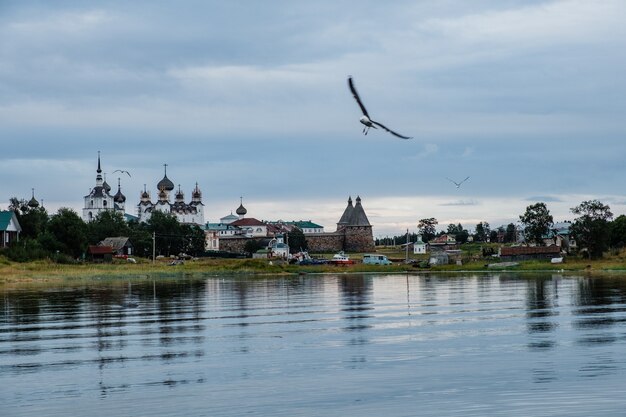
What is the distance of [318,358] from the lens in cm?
2756

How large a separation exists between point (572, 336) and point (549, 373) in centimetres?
807

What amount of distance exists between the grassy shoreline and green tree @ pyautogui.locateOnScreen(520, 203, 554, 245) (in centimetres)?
2042

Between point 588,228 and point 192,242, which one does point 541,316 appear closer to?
point 588,228

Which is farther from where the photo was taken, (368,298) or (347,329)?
(368,298)

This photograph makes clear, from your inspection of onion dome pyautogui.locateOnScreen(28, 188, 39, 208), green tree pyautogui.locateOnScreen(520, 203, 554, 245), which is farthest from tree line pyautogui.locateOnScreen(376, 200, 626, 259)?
onion dome pyautogui.locateOnScreen(28, 188, 39, 208)

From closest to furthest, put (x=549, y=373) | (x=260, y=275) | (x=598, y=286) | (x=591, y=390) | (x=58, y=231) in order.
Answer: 1. (x=591, y=390)
2. (x=549, y=373)
3. (x=598, y=286)
4. (x=260, y=275)
5. (x=58, y=231)

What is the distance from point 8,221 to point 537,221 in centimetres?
6930

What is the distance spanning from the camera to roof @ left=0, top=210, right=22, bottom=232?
4370 inches

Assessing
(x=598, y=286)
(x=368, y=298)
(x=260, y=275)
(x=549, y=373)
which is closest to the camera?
(x=549, y=373)

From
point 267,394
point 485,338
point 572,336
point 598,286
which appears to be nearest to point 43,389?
point 267,394

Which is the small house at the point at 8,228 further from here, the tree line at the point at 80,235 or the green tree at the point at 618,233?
the green tree at the point at 618,233

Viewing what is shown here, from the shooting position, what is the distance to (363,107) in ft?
98.6

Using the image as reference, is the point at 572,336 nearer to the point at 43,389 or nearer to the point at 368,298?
the point at 43,389

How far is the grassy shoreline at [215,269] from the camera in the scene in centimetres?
8306
